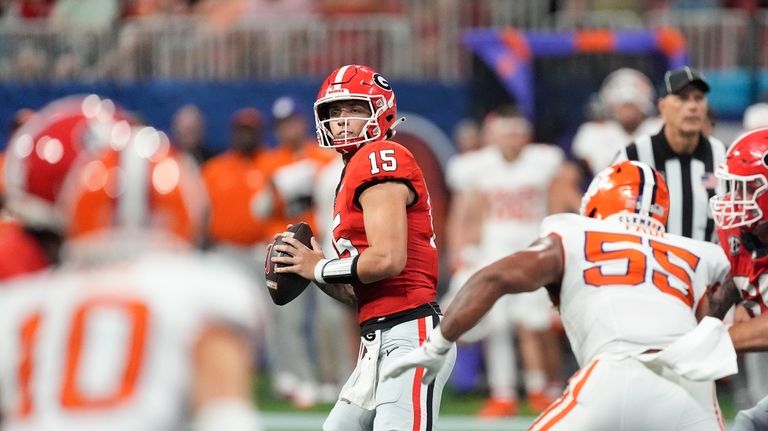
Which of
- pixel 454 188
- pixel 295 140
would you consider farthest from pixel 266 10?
pixel 454 188

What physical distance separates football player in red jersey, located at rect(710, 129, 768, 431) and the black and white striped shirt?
3.09 feet

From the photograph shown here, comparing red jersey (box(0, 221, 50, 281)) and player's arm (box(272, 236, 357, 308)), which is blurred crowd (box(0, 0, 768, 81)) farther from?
red jersey (box(0, 221, 50, 281))

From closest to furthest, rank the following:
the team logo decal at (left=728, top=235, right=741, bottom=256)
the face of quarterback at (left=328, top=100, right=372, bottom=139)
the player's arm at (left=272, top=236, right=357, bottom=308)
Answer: the player's arm at (left=272, top=236, right=357, bottom=308), the face of quarterback at (left=328, top=100, right=372, bottom=139), the team logo decal at (left=728, top=235, right=741, bottom=256)

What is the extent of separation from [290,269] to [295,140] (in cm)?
508

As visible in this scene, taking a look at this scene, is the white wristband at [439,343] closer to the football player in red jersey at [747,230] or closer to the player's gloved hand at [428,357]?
the player's gloved hand at [428,357]

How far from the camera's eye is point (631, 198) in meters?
4.26

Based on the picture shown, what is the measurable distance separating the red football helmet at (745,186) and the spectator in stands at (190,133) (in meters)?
5.92

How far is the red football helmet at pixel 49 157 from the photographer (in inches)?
107

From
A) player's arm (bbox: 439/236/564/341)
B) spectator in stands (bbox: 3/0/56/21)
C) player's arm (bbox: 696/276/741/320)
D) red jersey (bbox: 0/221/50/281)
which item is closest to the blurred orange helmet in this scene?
red jersey (bbox: 0/221/50/281)

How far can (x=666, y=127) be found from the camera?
5.93 m

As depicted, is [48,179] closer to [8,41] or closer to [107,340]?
[107,340]

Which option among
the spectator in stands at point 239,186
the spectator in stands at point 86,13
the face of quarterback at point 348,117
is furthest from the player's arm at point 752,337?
the spectator in stands at point 86,13

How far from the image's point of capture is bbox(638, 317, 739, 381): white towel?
154 inches

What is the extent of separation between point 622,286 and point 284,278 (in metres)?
1.15
